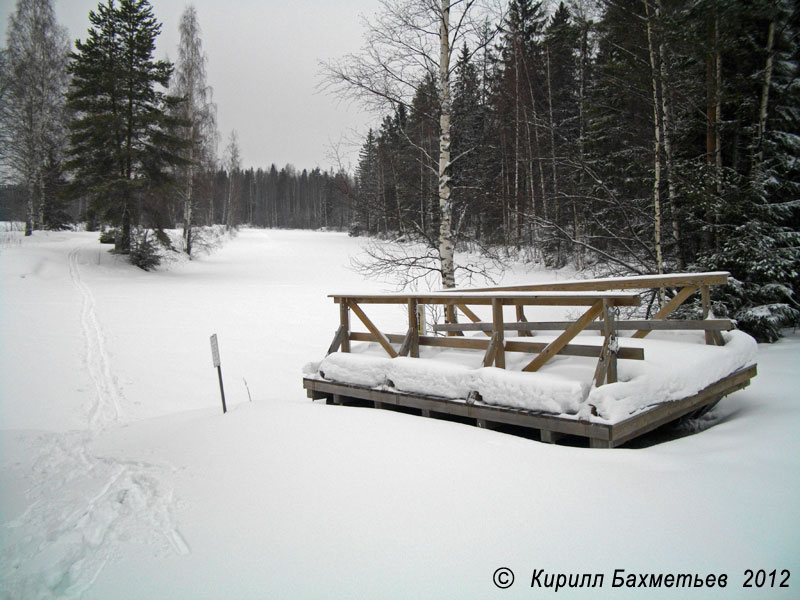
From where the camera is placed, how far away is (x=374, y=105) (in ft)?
27.8

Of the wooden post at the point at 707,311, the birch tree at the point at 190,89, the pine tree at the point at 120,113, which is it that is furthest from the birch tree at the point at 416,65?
the birch tree at the point at 190,89

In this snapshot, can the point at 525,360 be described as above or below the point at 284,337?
above

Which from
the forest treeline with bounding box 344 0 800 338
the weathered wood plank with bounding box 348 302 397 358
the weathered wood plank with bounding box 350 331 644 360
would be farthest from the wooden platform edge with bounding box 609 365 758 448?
the forest treeline with bounding box 344 0 800 338

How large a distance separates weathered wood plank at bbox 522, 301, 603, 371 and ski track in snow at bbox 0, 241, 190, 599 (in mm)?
3573

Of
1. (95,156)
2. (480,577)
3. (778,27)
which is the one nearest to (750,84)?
(778,27)

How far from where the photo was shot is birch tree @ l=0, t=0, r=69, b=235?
803 inches

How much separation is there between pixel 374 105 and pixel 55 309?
37.9 feet

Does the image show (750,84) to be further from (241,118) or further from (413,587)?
(413,587)

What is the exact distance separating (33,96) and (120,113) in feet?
20.1

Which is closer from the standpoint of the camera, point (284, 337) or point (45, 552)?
point (45, 552)

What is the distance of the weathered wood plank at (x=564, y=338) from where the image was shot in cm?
454

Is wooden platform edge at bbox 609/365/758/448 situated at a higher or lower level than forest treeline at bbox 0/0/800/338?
lower

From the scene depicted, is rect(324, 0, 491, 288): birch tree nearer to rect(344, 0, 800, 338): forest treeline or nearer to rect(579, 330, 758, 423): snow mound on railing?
rect(344, 0, 800, 338): forest treeline

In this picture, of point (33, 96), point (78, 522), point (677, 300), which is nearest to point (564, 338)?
point (677, 300)
